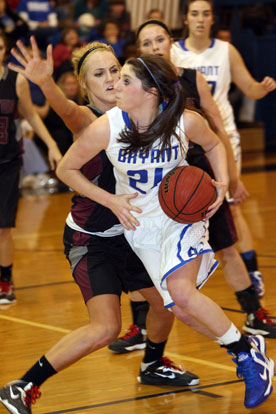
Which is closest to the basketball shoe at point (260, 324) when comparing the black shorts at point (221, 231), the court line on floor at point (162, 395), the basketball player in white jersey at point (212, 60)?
the black shorts at point (221, 231)

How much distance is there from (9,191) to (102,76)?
6.19ft

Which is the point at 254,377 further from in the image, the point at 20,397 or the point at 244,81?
the point at 244,81

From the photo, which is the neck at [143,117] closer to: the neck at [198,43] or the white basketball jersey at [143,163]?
the white basketball jersey at [143,163]

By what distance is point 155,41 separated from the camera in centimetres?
470

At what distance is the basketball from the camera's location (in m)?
3.25

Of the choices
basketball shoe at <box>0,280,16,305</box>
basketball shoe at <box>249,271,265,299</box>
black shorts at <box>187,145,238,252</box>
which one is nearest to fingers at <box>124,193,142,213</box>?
black shorts at <box>187,145,238,252</box>

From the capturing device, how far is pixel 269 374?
11.0ft

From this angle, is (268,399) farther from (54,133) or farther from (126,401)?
(54,133)

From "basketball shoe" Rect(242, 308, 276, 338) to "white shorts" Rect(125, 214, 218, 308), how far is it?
3.60ft

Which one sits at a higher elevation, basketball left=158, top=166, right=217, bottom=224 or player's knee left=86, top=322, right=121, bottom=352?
basketball left=158, top=166, right=217, bottom=224

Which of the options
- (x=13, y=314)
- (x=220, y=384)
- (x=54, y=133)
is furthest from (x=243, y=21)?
(x=220, y=384)

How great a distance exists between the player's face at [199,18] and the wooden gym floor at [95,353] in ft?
6.01

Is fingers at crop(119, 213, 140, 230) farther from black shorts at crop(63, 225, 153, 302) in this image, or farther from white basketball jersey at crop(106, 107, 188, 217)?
black shorts at crop(63, 225, 153, 302)

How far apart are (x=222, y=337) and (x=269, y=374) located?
284 mm
